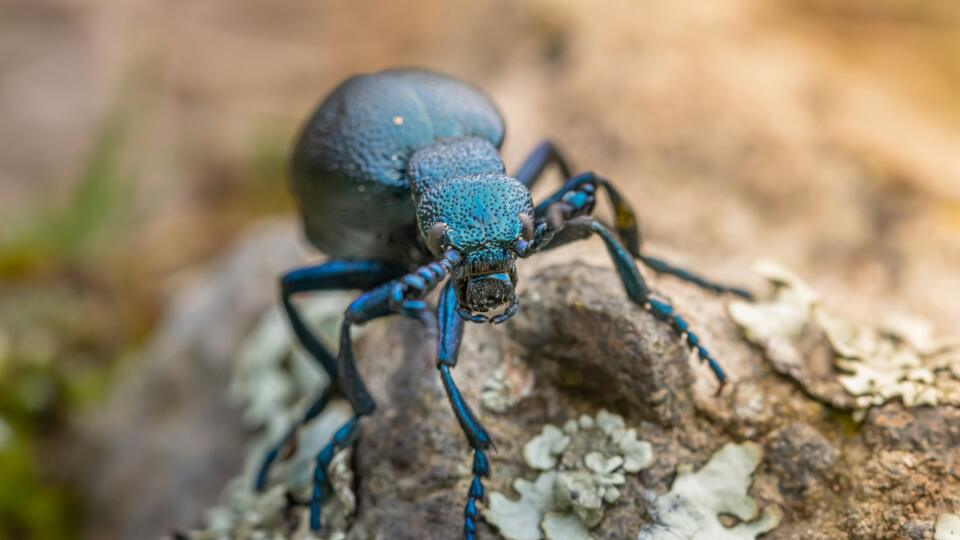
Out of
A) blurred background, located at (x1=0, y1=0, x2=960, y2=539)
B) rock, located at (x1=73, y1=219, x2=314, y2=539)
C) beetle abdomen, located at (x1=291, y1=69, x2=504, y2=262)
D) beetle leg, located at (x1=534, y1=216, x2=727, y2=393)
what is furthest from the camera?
blurred background, located at (x1=0, y1=0, x2=960, y2=539)

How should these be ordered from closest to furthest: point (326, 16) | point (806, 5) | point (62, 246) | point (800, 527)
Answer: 1. point (800, 527)
2. point (62, 246)
3. point (806, 5)
4. point (326, 16)

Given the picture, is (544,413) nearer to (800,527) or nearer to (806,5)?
(800,527)

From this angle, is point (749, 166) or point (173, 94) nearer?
point (749, 166)

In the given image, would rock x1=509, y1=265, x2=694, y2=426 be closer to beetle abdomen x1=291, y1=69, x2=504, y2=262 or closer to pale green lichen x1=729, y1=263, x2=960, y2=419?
pale green lichen x1=729, y1=263, x2=960, y2=419

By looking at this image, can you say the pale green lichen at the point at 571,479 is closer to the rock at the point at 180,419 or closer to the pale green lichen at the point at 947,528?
the pale green lichen at the point at 947,528

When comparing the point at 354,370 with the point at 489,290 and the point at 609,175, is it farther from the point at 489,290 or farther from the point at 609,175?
the point at 609,175

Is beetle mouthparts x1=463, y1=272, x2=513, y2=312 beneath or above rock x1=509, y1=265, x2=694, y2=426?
above

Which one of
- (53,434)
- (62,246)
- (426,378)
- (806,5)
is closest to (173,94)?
(62,246)

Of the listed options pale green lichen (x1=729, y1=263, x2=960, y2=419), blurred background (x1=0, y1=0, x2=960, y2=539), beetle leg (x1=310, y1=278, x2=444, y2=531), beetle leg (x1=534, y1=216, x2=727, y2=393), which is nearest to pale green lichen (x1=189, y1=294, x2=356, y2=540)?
beetle leg (x1=310, y1=278, x2=444, y2=531)

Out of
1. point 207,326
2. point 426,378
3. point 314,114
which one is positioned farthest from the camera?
point 207,326
